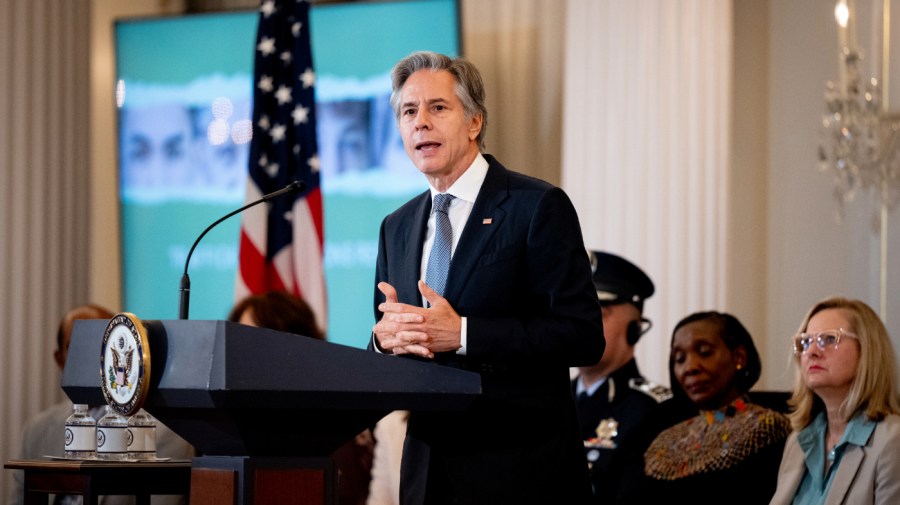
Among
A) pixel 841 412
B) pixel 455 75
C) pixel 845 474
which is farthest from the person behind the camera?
pixel 841 412

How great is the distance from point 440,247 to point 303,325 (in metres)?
2.13

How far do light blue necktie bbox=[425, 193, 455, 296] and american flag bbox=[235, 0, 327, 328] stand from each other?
3.88 m

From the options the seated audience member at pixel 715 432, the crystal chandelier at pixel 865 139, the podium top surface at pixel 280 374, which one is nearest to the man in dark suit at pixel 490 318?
the podium top surface at pixel 280 374

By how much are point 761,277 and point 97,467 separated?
186 inches

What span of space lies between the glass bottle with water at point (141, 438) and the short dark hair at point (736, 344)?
176 centimetres

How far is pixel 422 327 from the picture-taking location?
79.5 inches

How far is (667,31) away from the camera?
6.03 m

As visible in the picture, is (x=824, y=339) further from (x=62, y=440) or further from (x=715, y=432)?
(x=62, y=440)

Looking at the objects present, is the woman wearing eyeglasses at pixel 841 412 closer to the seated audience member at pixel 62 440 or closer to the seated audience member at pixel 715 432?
the seated audience member at pixel 715 432

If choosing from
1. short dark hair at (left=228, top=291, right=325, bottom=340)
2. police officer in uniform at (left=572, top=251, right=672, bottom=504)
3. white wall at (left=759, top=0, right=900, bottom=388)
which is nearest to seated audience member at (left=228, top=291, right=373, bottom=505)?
short dark hair at (left=228, top=291, right=325, bottom=340)

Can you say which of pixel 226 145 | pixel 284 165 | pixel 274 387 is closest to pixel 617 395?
pixel 284 165

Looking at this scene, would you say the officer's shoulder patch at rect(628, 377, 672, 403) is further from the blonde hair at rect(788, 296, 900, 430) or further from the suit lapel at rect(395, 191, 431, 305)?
the suit lapel at rect(395, 191, 431, 305)

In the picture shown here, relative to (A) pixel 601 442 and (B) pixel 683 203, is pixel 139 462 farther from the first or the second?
(B) pixel 683 203

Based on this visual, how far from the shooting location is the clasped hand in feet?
6.63
